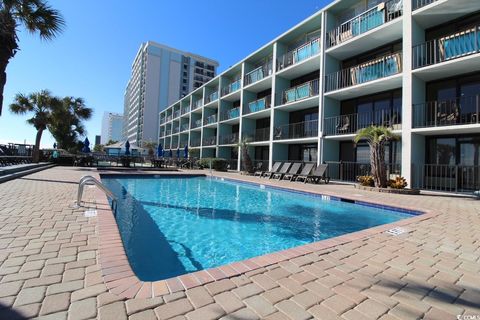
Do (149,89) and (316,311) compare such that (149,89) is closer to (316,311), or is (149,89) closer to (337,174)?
(337,174)

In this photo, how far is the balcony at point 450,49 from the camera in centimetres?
924

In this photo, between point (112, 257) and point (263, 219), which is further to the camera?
point (263, 219)

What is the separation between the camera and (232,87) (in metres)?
24.0

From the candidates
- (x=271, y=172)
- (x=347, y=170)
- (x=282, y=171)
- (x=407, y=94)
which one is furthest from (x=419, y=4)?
(x=271, y=172)

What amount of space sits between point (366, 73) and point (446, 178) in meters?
Answer: 5.78

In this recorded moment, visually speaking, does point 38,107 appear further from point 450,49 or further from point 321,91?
point 450,49

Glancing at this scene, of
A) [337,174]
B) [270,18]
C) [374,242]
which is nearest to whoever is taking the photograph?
[374,242]

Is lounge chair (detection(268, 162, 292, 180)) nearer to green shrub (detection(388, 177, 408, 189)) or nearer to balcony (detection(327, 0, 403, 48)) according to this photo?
green shrub (detection(388, 177, 408, 189))

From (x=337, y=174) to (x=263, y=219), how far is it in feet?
31.5

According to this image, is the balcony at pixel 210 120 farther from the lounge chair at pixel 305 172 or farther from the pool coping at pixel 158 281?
the pool coping at pixel 158 281

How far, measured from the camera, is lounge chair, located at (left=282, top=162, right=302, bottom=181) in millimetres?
14144

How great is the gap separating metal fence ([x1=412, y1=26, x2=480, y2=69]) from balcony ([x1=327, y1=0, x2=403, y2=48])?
1.98 metres

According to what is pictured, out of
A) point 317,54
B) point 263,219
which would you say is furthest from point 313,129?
point 263,219

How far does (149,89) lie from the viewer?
6719 centimetres
